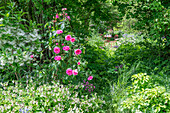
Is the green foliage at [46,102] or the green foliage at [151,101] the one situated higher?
the green foliage at [151,101]

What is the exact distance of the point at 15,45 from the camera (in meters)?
2.70

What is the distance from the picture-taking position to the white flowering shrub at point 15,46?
2520 millimetres

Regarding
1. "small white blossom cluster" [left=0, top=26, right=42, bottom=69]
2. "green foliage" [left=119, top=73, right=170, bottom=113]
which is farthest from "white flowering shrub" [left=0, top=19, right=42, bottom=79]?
"green foliage" [left=119, top=73, right=170, bottom=113]

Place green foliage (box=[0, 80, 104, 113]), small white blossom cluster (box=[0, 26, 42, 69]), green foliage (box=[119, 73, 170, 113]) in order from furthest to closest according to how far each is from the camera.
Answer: small white blossom cluster (box=[0, 26, 42, 69]), green foliage (box=[0, 80, 104, 113]), green foliage (box=[119, 73, 170, 113])

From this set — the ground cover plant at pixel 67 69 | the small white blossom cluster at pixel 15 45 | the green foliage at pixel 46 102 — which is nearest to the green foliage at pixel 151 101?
the ground cover plant at pixel 67 69

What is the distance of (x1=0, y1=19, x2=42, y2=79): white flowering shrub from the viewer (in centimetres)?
252

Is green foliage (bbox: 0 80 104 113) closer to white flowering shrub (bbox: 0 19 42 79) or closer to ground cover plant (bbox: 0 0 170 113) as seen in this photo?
ground cover plant (bbox: 0 0 170 113)

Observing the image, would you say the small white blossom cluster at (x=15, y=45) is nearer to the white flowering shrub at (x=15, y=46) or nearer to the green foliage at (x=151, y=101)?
the white flowering shrub at (x=15, y=46)

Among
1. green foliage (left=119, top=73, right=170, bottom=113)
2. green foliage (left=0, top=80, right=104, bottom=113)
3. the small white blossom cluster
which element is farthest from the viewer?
the small white blossom cluster

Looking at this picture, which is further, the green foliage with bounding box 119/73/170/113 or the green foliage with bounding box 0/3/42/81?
the green foliage with bounding box 0/3/42/81

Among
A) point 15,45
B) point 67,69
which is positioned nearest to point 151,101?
point 67,69

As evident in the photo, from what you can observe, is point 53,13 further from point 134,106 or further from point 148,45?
point 148,45

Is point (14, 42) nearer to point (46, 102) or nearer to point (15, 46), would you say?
point (15, 46)

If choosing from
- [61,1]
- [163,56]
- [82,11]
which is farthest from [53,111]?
[163,56]
